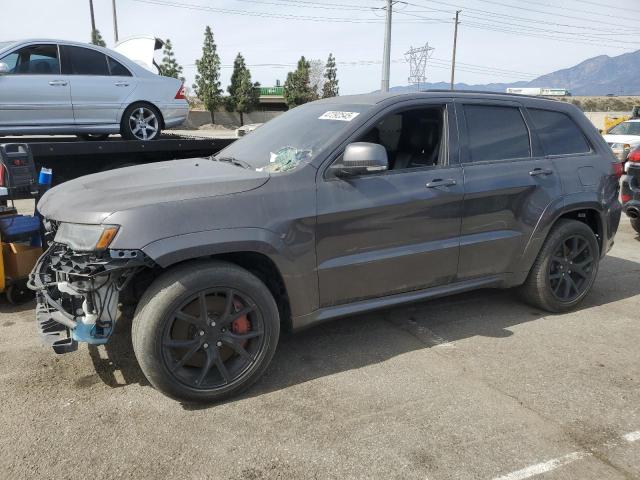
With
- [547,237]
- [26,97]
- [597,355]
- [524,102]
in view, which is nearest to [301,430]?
[597,355]

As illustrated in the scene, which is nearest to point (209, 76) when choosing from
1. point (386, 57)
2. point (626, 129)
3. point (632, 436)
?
point (386, 57)

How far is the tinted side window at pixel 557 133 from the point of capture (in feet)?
14.4

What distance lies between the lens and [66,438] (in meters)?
2.73

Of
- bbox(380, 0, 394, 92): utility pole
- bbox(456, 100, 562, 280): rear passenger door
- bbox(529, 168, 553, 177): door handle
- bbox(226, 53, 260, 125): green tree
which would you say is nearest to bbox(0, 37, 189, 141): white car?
bbox(456, 100, 562, 280): rear passenger door

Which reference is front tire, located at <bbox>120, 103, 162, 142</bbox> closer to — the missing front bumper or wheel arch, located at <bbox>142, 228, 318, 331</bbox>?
the missing front bumper

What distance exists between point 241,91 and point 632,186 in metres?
48.8

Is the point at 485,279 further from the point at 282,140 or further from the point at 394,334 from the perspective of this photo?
the point at 282,140

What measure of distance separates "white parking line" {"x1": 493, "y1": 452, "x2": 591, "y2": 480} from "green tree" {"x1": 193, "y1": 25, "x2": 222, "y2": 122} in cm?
5215

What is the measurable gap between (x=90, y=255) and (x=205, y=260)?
0.61m

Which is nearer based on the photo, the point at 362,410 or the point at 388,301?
the point at 362,410

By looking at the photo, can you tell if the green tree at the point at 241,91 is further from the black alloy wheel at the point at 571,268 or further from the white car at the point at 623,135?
the black alloy wheel at the point at 571,268

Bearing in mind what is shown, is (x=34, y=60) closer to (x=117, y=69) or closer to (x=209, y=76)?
(x=117, y=69)

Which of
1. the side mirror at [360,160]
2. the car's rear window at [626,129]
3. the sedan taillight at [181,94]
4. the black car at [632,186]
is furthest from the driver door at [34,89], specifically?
the car's rear window at [626,129]

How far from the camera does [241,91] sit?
51938mm
